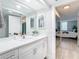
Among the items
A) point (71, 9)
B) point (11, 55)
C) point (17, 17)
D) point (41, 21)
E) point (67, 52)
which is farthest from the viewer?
point (71, 9)

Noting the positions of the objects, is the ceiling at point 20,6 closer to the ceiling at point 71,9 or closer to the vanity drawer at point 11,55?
the ceiling at point 71,9

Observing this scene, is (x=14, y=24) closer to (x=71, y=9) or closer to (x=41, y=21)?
(x=41, y=21)

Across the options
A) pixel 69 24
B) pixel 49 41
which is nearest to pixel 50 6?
pixel 49 41

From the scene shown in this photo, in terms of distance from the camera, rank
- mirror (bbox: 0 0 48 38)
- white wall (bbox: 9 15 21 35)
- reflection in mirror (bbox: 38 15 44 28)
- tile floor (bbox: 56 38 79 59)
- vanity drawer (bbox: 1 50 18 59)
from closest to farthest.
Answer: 1. vanity drawer (bbox: 1 50 18 59)
2. mirror (bbox: 0 0 48 38)
3. white wall (bbox: 9 15 21 35)
4. reflection in mirror (bbox: 38 15 44 28)
5. tile floor (bbox: 56 38 79 59)

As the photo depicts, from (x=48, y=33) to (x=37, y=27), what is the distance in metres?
0.50

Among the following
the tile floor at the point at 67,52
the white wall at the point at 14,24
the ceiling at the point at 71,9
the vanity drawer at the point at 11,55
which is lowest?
the tile floor at the point at 67,52

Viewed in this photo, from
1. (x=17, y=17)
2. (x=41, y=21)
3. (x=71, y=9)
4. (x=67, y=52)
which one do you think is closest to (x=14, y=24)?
(x=17, y=17)

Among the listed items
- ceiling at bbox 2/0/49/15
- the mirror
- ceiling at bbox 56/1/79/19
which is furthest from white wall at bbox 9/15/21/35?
ceiling at bbox 56/1/79/19

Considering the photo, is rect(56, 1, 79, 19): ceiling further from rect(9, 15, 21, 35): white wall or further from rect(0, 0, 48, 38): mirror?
rect(9, 15, 21, 35): white wall

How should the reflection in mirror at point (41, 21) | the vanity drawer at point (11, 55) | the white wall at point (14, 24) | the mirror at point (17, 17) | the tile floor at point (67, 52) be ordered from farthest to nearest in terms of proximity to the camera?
the tile floor at point (67, 52) < the reflection in mirror at point (41, 21) < the white wall at point (14, 24) < the mirror at point (17, 17) < the vanity drawer at point (11, 55)

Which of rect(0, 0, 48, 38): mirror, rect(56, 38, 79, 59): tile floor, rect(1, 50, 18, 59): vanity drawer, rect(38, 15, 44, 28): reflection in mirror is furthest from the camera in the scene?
rect(56, 38, 79, 59): tile floor

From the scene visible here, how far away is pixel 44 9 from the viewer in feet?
9.45

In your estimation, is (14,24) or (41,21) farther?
(41,21)

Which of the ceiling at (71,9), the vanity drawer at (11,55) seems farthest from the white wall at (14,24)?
the ceiling at (71,9)
